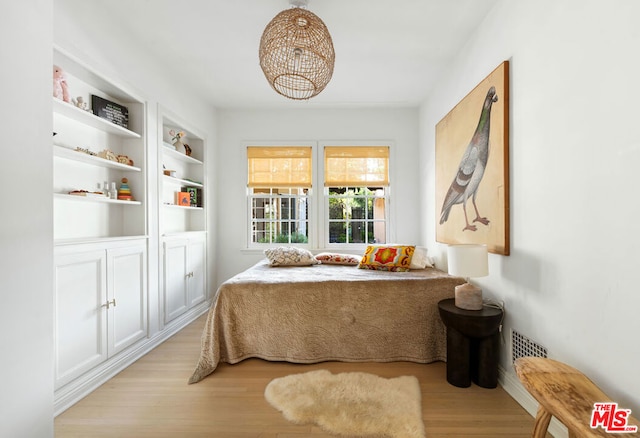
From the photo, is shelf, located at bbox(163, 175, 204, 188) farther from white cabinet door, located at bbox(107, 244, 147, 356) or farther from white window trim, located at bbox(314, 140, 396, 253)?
white window trim, located at bbox(314, 140, 396, 253)

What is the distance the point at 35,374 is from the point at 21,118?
1.07 metres

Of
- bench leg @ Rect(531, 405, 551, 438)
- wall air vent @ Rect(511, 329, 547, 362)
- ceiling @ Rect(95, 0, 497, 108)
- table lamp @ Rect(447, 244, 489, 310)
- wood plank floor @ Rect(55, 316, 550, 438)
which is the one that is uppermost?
ceiling @ Rect(95, 0, 497, 108)

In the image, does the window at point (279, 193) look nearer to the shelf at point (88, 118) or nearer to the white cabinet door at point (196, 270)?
the white cabinet door at point (196, 270)

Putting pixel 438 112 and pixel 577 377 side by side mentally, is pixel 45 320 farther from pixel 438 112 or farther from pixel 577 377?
pixel 438 112

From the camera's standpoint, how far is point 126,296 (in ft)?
8.14

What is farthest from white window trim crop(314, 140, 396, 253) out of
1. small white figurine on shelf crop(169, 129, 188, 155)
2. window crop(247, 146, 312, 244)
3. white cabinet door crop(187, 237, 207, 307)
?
small white figurine on shelf crop(169, 129, 188, 155)

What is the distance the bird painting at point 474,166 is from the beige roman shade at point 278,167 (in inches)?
79.8

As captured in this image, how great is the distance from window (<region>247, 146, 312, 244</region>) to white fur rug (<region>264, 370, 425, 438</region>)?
2315mm

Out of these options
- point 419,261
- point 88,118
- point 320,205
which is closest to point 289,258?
point 320,205

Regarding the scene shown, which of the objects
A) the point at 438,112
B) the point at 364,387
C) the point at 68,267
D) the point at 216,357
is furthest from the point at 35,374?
the point at 438,112

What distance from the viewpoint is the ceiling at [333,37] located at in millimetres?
2244

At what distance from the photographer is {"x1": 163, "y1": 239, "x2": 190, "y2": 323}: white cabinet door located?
3057 mm

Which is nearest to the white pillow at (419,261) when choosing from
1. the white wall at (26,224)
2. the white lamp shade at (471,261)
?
the white lamp shade at (471,261)

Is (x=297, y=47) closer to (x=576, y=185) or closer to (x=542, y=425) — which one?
(x=576, y=185)
